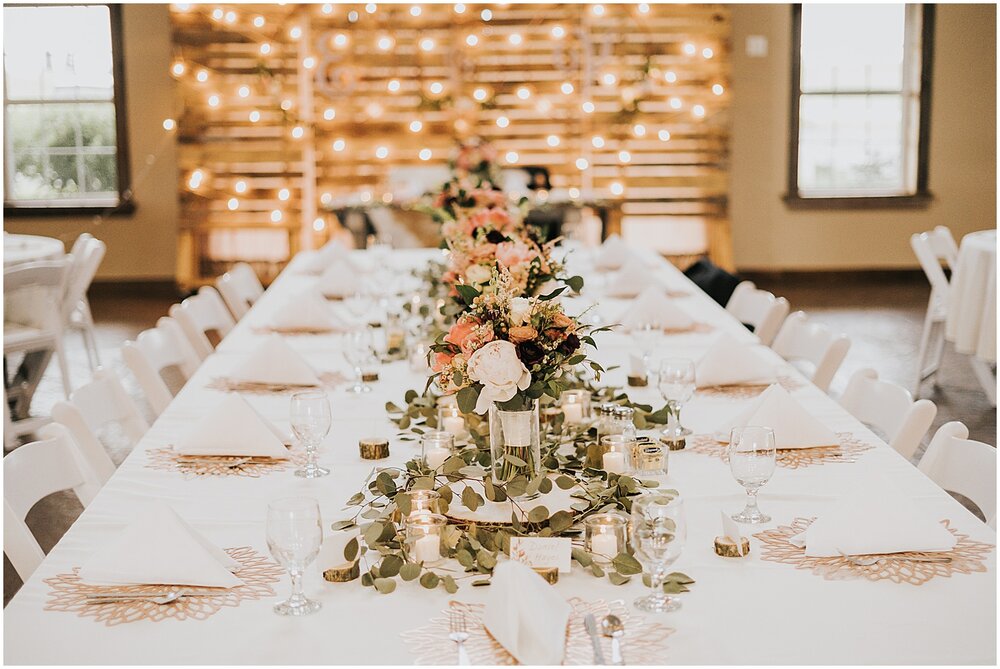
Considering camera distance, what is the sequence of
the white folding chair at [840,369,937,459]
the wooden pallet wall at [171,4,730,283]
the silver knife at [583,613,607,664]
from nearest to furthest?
the silver knife at [583,613,607,664] < the white folding chair at [840,369,937,459] < the wooden pallet wall at [171,4,730,283]

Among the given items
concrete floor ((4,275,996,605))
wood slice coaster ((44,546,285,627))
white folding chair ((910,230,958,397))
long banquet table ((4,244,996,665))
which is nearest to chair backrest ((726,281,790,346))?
concrete floor ((4,275,996,605))

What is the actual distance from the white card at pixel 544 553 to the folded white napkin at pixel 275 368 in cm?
147

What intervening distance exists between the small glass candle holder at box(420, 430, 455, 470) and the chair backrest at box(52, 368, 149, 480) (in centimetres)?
81

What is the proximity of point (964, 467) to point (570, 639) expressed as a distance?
3.42 ft

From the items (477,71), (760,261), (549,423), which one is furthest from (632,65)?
(549,423)

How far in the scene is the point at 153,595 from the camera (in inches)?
67.4

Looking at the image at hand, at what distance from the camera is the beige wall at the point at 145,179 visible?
8.68m

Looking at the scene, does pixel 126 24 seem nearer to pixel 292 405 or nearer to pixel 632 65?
pixel 632 65

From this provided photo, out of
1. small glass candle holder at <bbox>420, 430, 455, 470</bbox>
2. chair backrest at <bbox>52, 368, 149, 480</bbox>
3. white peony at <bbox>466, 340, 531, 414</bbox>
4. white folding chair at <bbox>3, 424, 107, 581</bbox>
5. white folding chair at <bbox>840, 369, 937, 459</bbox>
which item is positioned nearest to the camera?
white peony at <bbox>466, 340, 531, 414</bbox>

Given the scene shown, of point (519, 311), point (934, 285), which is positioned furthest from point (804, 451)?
point (934, 285)

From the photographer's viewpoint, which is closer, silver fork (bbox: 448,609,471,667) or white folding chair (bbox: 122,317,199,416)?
silver fork (bbox: 448,609,471,667)

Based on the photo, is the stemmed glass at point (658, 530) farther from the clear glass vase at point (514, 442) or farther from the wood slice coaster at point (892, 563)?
the clear glass vase at point (514, 442)

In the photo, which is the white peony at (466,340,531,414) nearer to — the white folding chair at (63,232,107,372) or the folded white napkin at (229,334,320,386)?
the folded white napkin at (229,334,320,386)

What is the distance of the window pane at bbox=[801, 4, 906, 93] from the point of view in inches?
352
